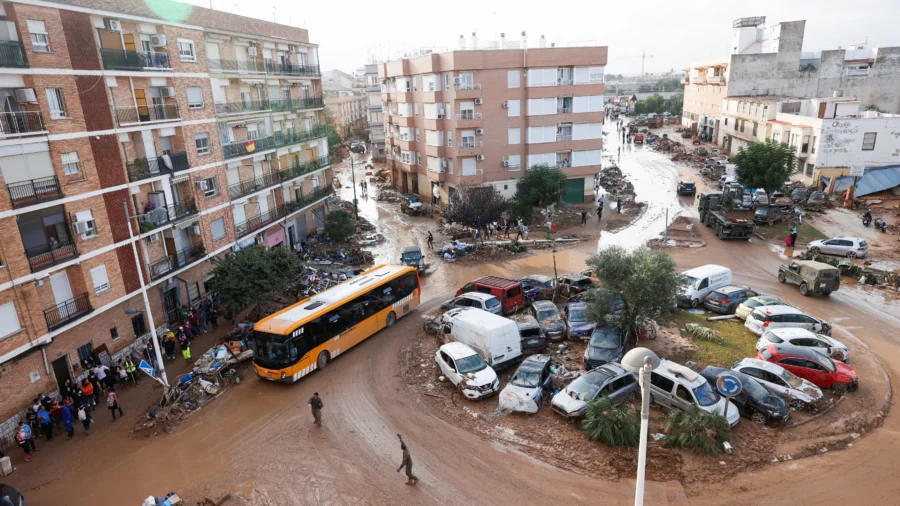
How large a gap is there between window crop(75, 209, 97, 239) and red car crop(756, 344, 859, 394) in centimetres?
2701

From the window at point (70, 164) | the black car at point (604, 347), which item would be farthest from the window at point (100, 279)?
the black car at point (604, 347)

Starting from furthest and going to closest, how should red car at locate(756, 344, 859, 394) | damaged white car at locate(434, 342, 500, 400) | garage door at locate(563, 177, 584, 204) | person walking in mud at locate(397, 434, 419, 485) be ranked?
garage door at locate(563, 177, 584, 204) → damaged white car at locate(434, 342, 500, 400) → red car at locate(756, 344, 859, 394) → person walking in mud at locate(397, 434, 419, 485)

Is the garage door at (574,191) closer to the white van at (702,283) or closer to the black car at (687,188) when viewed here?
the black car at (687,188)

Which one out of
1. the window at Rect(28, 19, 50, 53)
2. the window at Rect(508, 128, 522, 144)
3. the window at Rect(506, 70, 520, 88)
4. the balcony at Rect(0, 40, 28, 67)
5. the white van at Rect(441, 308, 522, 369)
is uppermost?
the window at Rect(28, 19, 50, 53)

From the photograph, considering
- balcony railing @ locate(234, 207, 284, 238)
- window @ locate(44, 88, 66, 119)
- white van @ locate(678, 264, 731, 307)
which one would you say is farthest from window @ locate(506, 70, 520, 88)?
window @ locate(44, 88, 66, 119)

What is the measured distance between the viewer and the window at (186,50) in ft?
88.3

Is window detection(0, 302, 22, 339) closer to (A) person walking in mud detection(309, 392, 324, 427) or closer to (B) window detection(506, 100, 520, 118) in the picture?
(A) person walking in mud detection(309, 392, 324, 427)

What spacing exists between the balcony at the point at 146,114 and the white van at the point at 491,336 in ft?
56.2

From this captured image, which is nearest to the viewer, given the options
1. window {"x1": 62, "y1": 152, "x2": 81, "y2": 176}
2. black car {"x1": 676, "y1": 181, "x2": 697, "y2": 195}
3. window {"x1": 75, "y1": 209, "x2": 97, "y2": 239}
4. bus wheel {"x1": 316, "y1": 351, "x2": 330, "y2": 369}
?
window {"x1": 62, "y1": 152, "x2": 81, "y2": 176}

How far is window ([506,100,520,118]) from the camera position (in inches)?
1798

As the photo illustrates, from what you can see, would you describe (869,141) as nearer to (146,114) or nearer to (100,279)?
(146,114)

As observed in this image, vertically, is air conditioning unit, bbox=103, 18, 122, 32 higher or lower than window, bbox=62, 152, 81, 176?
higher

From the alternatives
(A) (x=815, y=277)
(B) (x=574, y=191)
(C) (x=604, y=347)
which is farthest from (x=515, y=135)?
(C) (x=604, y=347)

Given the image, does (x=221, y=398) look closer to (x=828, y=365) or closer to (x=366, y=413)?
(x=366, y=413)
